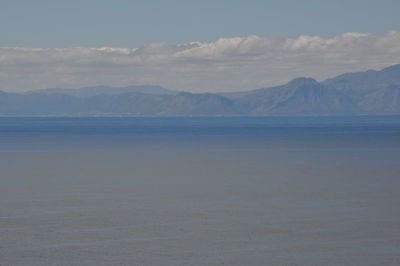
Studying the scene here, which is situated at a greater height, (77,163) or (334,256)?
(334,256)

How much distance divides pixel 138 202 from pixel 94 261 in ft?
38.0

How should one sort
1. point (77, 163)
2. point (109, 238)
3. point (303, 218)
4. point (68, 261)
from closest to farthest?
point (68, 261)
point (109, 238)
point (303, 218)
point (77, 163)

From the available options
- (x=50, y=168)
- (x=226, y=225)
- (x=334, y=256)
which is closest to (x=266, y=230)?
(x=226, y=225)

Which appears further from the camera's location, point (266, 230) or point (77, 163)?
point (77, 163)

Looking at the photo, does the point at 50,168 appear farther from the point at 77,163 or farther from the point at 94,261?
the point at 94,261

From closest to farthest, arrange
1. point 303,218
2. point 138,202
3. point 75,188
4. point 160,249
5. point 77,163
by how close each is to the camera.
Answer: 1. point 160,249
2. point 303,218
3. point 138,202
4. point 75,188
5. point 77,163

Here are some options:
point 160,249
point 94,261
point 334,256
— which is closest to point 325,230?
point 334,256

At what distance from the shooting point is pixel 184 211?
93.9 ft

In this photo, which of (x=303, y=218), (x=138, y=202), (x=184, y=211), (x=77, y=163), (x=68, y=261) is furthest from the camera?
(x=77, y=163)

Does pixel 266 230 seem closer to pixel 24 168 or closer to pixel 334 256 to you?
pixel 334 256

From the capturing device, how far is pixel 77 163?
180 ft

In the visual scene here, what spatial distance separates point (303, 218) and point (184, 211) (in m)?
4.83

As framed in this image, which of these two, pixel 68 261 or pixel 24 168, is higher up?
pixel 68 261

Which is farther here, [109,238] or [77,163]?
[77,163]
